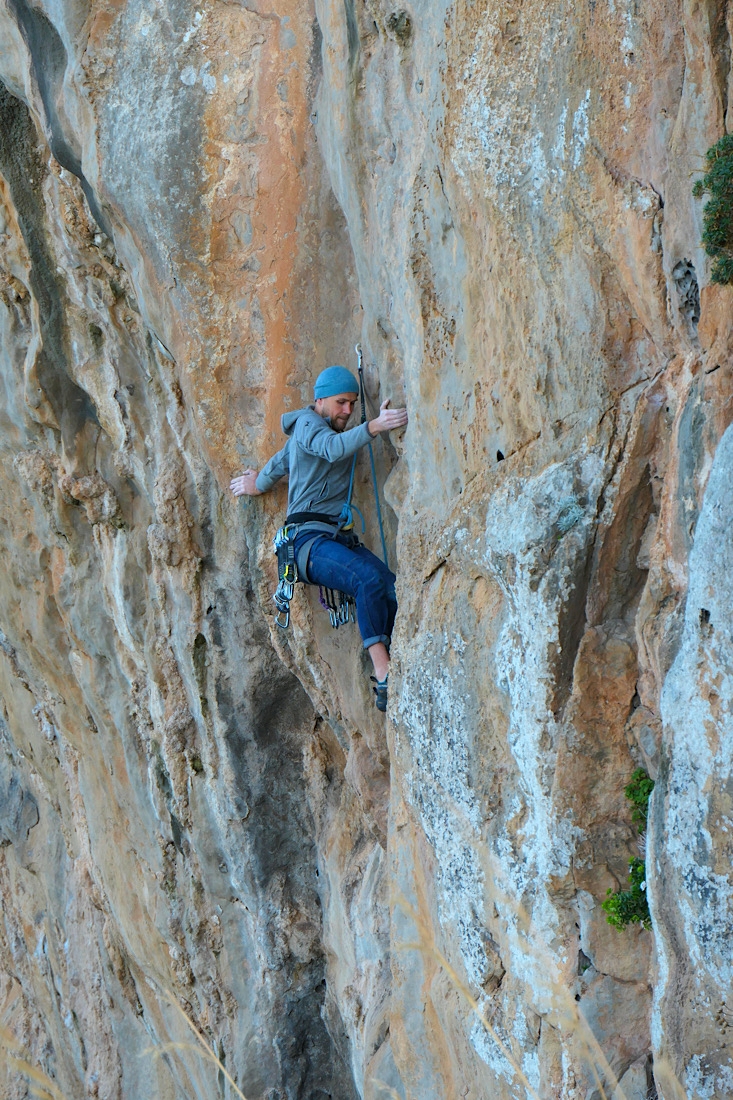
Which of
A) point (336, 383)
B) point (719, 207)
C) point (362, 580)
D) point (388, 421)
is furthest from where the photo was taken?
point (336, 383)

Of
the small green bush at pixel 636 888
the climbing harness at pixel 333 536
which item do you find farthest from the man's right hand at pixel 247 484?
the small green bush at pixel 636 888

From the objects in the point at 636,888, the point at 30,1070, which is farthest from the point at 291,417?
the point at 30,1070

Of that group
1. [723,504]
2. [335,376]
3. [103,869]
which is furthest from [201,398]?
[103,869]

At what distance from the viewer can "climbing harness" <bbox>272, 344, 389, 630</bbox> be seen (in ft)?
21.9

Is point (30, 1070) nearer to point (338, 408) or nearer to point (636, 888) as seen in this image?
point (636, 888)

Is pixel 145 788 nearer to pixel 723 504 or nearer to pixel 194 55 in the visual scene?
pixel 194 55

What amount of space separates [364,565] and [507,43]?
9.77ft

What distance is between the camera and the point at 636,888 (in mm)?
4586

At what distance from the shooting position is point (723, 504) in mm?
3725

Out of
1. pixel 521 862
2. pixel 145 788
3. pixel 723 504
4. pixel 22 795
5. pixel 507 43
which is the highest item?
pixel 507 43

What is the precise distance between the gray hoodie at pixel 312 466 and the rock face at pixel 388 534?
343 mm

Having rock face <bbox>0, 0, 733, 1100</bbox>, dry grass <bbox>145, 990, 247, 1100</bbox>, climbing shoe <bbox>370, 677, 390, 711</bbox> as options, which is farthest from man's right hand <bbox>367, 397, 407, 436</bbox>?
dry grass <bbox>145, 990, 247, 1100</bbox>

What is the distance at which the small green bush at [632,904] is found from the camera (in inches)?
178

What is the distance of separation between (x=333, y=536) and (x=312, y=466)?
464 mm
